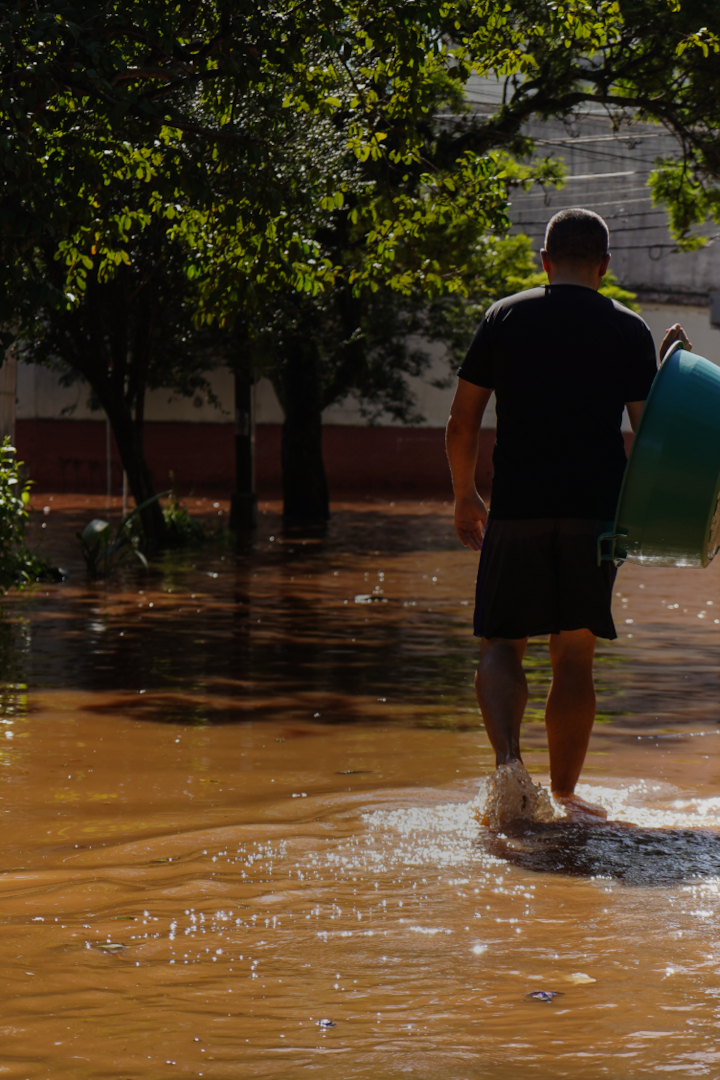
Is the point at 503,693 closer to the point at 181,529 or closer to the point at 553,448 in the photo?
the point at 553,448

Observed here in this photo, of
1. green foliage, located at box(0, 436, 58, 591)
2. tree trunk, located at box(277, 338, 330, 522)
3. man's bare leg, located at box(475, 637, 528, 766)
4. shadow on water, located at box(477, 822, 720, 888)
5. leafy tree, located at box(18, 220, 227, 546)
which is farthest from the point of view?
tree trunk, located at box(277, 338, 330, 522)

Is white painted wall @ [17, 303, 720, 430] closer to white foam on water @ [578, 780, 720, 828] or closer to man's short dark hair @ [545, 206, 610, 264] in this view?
white foam on water @ [578, 780, 720, 828]

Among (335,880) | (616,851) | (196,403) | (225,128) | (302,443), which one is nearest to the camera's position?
(335,880)

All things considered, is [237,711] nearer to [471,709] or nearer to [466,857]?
[471,709]

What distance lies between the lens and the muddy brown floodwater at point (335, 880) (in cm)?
230

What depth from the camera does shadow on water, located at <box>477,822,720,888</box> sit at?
11.0 ft

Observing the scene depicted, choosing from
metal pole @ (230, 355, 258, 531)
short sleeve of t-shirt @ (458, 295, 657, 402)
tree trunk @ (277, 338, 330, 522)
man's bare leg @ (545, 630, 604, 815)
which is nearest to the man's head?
short sleeve of t-shirt @ (458, 295, 657, 402)

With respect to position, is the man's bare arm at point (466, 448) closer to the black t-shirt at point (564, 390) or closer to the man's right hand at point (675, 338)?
the black t-shirt at point (564, 390)

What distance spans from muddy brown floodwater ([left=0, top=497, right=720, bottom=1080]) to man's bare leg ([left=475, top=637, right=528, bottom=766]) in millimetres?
260

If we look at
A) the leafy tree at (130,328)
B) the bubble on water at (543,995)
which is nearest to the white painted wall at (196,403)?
the leafy tree at (130,328)

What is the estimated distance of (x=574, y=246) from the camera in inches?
160

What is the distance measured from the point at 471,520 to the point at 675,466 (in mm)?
687

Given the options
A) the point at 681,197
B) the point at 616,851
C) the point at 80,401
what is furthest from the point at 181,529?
the point at 80,401

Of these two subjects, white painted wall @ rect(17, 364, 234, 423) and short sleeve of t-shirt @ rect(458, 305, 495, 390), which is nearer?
short sleeve of t-shirt @ rect(458, 305, 495, 390)
